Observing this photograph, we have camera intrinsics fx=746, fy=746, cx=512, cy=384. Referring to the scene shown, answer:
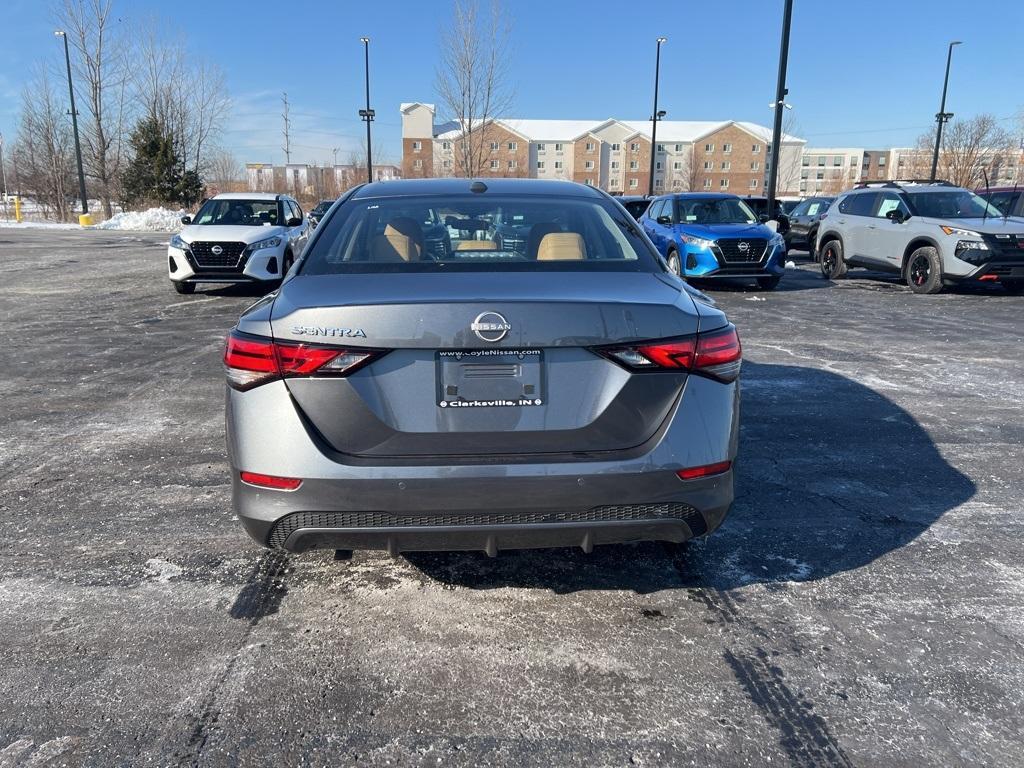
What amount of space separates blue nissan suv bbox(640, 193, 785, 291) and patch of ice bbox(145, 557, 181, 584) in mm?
11294

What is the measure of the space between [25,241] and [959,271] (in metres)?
29.6

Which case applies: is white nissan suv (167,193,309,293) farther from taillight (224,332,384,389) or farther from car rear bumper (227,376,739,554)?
car rear bumper (227,376,739,554)

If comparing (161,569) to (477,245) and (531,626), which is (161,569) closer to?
(531,626)

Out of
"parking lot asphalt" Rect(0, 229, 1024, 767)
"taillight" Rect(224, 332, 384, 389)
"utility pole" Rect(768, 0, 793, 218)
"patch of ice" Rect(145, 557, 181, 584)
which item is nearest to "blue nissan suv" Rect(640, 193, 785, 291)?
"utility pole" Rect(768, 0, 793, 218)

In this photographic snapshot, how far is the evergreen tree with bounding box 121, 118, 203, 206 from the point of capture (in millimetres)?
42969

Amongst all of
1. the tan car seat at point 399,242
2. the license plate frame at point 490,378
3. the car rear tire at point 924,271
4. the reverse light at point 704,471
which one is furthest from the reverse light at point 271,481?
the car rear tire at point 924,271

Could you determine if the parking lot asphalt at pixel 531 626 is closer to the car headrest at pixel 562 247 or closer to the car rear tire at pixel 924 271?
the car headrest at pixel 562 247

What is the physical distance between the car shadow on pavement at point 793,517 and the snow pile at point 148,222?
38.0m

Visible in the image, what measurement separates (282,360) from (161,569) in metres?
1.46

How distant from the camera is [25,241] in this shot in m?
27.4

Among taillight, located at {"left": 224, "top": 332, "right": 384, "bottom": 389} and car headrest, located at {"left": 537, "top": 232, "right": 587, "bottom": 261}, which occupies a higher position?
car headrest, located at {"left": 537, "top": 232, "right": 587, "bottom": 261}

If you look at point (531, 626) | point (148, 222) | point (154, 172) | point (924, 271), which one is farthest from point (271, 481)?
point (154, 172)

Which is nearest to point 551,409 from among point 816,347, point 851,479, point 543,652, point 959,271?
point 543,652

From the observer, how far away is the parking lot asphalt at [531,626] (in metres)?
2.29
